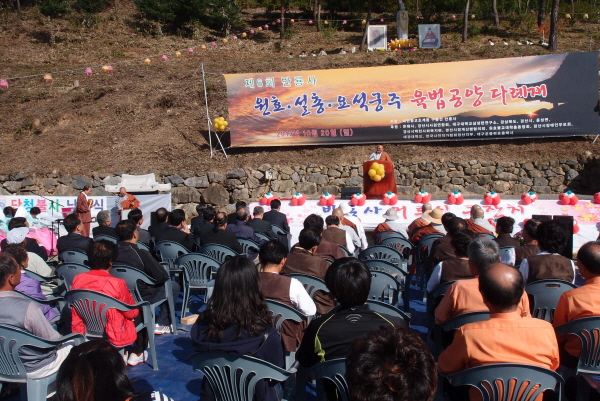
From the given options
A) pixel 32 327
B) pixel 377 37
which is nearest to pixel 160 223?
pixel 32 327

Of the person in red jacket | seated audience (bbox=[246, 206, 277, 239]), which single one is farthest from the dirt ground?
the person in red jacket

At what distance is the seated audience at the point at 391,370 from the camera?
1208mm

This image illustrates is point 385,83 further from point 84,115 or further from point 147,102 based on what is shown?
point 84,115

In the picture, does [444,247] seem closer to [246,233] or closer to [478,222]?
[478,222]

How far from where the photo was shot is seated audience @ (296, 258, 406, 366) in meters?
2.01

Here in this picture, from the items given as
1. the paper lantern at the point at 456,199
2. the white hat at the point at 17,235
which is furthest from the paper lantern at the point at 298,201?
the white hat at the point at 17,235

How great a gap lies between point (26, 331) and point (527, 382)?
2359mm

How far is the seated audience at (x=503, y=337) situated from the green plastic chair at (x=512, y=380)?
78 mm

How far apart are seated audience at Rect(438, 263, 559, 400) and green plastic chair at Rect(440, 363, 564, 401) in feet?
→ 0.26

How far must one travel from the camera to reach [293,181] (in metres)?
12.4

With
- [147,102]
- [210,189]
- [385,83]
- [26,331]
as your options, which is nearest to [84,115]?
[147,102]

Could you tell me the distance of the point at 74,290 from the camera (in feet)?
9.68

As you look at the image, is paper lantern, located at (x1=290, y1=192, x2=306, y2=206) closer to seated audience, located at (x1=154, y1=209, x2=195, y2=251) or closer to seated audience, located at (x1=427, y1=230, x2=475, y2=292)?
seated audience, located at (x1=154, y1=209, x2=195, y2=251)

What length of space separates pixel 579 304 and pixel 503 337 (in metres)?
0.80
